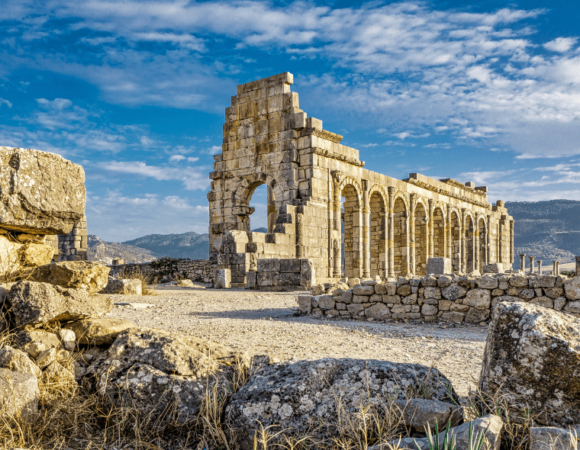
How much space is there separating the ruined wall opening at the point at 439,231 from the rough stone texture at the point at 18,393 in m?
25.5

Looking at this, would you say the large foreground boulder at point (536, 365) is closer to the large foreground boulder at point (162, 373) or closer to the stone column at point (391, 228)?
the large foreground boulder at point (162, 373)

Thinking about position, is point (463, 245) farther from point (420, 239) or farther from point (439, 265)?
point (439, 265)

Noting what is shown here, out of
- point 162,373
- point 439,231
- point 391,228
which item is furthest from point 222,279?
point 439,231

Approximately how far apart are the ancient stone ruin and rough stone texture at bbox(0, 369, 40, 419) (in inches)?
437

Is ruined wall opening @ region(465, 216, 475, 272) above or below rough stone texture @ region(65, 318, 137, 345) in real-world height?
above

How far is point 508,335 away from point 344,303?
5.97 metres

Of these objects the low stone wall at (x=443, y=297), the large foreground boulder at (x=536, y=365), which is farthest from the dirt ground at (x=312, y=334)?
the large foreground boulder at (x=536, y=365)

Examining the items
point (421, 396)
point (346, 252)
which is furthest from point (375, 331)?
point (346, 252)

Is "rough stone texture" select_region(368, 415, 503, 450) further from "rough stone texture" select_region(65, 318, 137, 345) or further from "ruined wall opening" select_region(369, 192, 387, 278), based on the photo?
"ruined wall opening" select_region(369, 192, 387, 278)

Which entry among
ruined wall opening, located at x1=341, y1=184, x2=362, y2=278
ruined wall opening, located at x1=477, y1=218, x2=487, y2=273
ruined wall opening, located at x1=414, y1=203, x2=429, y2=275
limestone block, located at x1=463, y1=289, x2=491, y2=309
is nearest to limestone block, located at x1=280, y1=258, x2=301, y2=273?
ruined wall opening, located at x1=341, y1=184, x2=362, y2=278

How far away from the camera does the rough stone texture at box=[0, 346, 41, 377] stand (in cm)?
319

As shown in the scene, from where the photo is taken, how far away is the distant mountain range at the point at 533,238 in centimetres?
8612

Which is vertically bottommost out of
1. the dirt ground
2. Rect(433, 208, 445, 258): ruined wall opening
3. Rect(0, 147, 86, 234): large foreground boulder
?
the dirt ground

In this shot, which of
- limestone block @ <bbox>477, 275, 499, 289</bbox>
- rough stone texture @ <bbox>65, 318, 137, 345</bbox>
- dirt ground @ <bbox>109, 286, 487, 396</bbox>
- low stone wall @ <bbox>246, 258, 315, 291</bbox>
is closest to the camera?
rough stone texture @ <bbox>65, 318, 137, 345</bbox>
